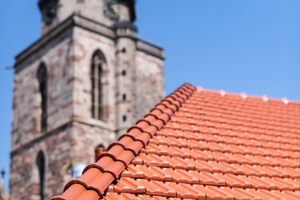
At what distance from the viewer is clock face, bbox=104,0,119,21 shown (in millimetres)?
35938

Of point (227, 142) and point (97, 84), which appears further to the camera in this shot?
point (97, 84)

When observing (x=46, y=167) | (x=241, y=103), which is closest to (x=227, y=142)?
(x=241, y=103)

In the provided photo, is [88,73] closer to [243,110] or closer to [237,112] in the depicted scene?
[243,110]

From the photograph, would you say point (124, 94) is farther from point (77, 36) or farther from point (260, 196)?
point (260, 196)

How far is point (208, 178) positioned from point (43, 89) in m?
29.0

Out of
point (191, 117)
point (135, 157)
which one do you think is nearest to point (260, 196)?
point (135, 157)

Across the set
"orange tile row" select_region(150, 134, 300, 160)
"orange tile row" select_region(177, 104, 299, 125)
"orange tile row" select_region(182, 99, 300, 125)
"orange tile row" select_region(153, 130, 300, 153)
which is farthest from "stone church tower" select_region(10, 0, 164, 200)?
"orange tile row" select_region(150, 134, 300, 160)

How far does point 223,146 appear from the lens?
6.97m

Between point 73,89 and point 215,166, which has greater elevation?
point 73,89

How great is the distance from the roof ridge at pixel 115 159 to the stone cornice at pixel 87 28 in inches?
992

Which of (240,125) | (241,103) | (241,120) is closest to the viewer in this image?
(240,125)

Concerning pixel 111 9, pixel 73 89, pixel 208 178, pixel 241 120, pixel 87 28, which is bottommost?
pixel 208 178

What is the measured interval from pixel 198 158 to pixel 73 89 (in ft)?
82.7

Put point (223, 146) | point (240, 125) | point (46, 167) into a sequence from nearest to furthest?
point (223, 146)
point (240, 125)
point (46, 167)
